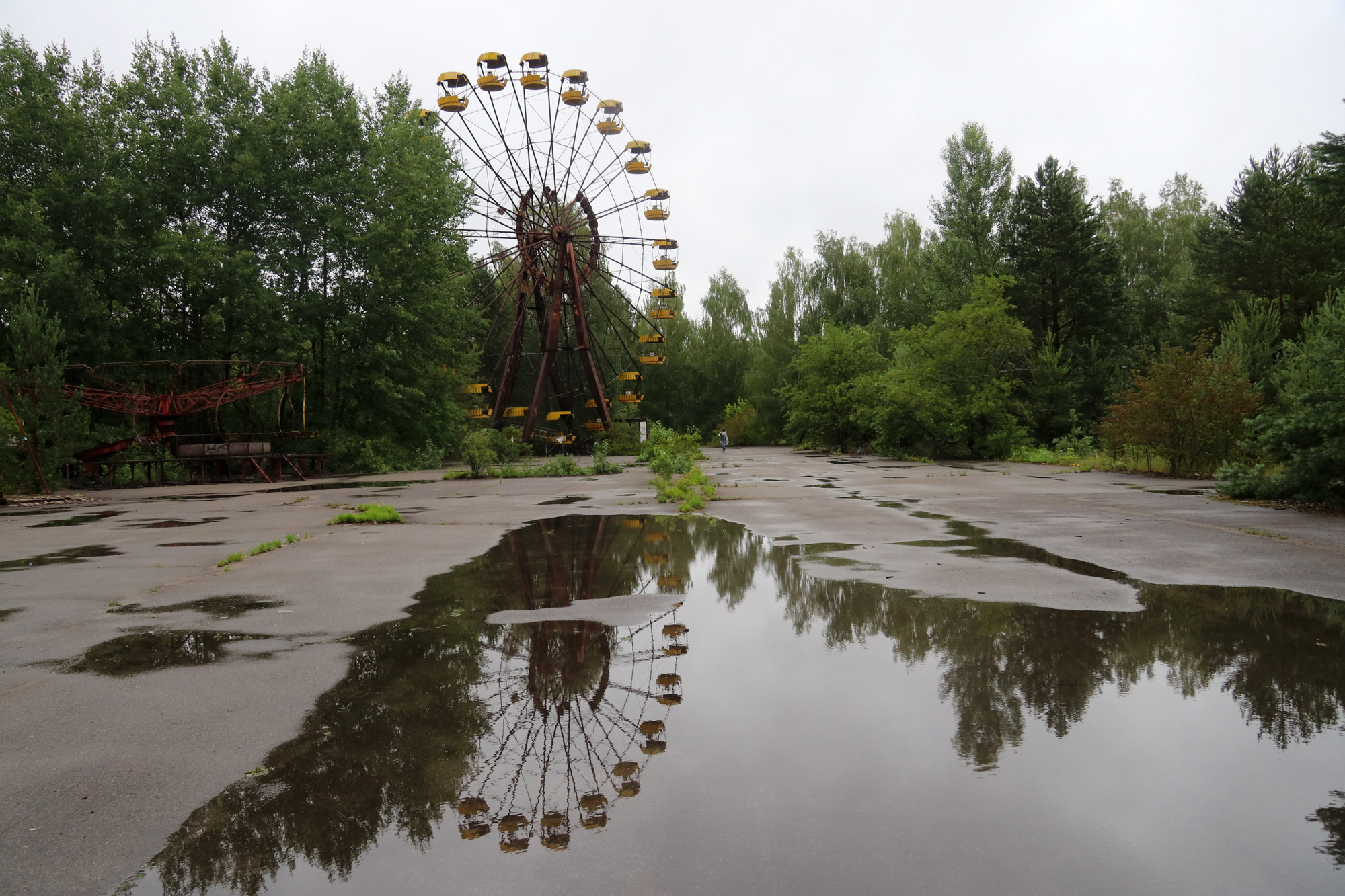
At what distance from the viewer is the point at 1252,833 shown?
3211 mm

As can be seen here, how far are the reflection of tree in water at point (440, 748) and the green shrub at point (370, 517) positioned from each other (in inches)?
285

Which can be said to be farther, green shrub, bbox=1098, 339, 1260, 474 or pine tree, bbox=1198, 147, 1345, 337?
pine tree, bbox=1198, 147, 1345, 337

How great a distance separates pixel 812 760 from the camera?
13.1ft

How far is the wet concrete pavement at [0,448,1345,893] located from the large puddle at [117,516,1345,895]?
36 cm

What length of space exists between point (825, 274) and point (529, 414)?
25.2 metres

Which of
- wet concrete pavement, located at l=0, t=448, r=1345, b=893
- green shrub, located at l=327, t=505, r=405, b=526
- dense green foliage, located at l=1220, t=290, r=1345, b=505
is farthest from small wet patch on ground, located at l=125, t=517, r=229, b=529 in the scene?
dense green foliage, located at l=1220, t=290, r=1345, b=505

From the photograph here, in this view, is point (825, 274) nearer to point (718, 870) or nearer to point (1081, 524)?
point (1081, 524)

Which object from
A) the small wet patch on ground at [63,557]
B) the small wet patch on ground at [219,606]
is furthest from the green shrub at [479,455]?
the small wet patch on ground at [219,606]

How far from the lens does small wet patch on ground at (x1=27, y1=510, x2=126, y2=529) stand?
46.7 ft

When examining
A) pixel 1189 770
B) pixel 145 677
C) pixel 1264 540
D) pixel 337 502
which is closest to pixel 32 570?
pixel 145 677

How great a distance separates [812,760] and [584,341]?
36008 millimetres

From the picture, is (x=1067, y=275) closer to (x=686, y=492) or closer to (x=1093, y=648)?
(x=686, y=492)

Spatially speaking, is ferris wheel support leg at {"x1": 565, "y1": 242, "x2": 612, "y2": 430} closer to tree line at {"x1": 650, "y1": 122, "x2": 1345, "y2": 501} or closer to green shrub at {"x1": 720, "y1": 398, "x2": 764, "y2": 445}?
tree line at {"x1": 650, "y1": 122, "x2": 1345, "y2": 501}

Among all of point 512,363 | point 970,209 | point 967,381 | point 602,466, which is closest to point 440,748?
point 602,466
